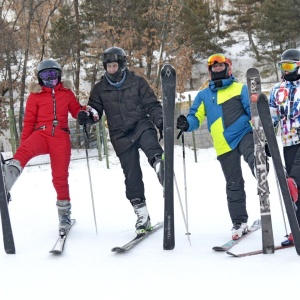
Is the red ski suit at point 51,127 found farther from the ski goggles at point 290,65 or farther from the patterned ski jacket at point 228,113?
the ski goggles at point 290,65

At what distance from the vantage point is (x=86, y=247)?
183 inches

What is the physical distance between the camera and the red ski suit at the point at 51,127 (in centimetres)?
493

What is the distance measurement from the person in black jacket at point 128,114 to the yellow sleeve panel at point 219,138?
537 millimetres

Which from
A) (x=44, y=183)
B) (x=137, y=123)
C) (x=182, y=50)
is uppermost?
(x=182, y=50)

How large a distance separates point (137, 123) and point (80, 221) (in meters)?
1.67

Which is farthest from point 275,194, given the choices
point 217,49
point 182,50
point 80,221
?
A: point 217,49

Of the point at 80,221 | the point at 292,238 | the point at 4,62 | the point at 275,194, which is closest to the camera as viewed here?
the point at 292,238

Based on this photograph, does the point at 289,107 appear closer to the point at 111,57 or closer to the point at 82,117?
the point at 111,57

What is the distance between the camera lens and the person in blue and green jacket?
4.48 m

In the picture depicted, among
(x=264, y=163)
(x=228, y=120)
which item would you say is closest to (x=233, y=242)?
(x=264, y=163)

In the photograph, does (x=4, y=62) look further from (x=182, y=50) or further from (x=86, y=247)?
(x=86, y=247)

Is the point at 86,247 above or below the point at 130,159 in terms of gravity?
below

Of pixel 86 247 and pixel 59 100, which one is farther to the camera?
pixel 59 100

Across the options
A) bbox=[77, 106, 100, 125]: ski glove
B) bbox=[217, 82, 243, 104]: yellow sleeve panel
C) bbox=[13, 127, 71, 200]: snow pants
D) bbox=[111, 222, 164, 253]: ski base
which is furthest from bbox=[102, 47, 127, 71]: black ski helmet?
bbox=[111, 222, 164, 253]: ski base
